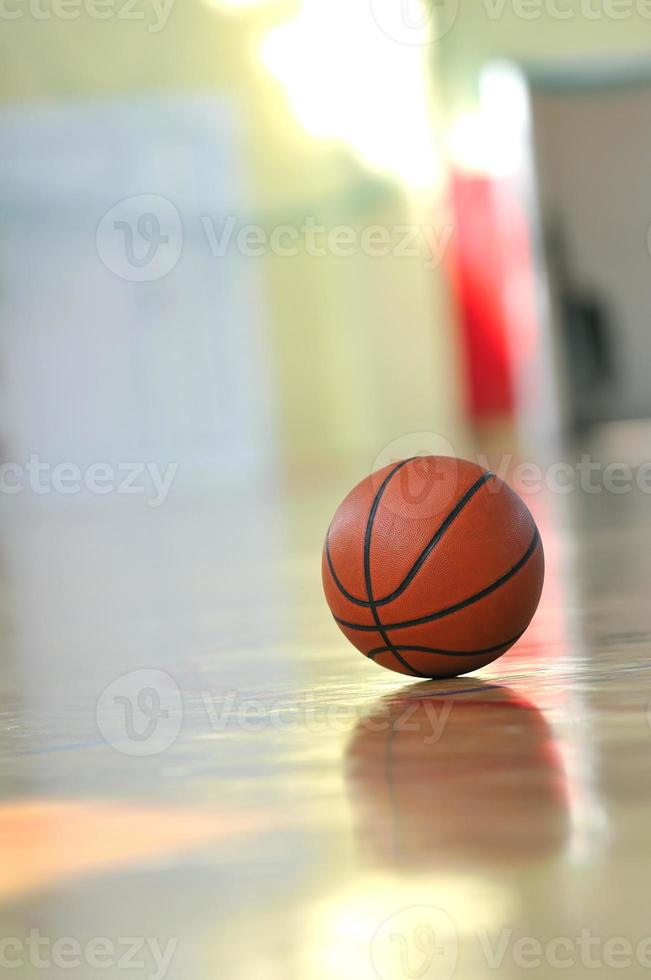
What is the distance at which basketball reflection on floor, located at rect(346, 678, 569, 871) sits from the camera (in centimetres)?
101

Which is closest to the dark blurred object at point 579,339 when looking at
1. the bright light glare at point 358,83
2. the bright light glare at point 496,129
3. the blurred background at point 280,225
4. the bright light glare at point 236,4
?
the blurred background at point 280,225

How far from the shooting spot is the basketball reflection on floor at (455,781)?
39.7 inches

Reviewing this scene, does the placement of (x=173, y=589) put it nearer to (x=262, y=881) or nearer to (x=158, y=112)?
(x=262, y=881)

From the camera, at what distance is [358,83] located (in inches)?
435

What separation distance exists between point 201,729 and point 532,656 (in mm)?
558

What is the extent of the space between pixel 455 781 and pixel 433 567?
495 mm

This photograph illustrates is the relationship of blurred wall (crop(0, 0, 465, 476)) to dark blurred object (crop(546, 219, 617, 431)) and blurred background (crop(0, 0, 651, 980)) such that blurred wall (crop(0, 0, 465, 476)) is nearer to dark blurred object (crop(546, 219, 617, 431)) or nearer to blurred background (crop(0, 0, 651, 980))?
blurred background (crop(0, 0, 651, 980))

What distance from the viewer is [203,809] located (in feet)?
3.94

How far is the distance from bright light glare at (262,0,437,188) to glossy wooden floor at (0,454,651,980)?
888 centimetres

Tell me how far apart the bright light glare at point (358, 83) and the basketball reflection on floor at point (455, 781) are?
Result: 976 cm

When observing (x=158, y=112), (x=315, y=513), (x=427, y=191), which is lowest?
(x=315, y=513)

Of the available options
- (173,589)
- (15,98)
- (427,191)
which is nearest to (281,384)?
(427,191)

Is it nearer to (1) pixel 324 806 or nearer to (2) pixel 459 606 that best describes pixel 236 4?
(2) pixel 459 606

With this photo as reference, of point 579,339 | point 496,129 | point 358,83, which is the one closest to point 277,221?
point 358,83
